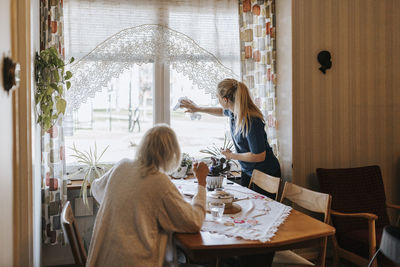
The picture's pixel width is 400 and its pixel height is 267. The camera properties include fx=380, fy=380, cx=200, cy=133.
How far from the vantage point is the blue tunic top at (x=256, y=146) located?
2.77m

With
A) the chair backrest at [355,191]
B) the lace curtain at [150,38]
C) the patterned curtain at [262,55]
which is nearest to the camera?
the chair backrest at [355,191]

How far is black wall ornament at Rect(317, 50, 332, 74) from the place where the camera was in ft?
10.7

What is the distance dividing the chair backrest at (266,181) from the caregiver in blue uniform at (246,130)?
9cm

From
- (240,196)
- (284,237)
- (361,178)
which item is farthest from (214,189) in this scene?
(361,178)

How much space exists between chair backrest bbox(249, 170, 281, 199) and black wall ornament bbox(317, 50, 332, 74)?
3.73ft

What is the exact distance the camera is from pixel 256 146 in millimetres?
2779

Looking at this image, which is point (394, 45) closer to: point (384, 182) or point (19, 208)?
point (384, 182)

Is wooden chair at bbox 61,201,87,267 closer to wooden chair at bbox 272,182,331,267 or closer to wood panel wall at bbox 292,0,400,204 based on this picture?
wooden chair at bbox 272,182,331,267

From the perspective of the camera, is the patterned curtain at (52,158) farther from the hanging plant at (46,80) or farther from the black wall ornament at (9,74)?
the black wall ornament at (9,74)

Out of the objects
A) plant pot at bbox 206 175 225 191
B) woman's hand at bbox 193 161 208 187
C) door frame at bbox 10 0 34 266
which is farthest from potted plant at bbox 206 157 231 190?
door frame at bbox 10 0 34 266

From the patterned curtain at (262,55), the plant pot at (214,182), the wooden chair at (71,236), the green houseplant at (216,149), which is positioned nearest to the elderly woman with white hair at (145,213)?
the wooden chair at (71,236)

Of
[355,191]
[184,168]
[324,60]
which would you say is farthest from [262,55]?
[355,191]

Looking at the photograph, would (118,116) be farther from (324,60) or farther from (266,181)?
(324,60)

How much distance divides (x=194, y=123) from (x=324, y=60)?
1282 millimetres
